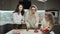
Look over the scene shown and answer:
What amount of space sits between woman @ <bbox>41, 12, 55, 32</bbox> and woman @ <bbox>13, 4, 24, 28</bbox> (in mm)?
169

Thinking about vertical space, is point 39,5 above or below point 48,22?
above

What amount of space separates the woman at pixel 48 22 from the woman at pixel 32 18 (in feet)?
0.19

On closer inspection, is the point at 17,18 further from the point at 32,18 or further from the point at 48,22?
the point at 48,22

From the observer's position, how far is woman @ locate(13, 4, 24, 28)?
4.38 feet

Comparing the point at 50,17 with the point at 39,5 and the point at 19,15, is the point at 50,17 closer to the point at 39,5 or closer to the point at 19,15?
the point at 39,5

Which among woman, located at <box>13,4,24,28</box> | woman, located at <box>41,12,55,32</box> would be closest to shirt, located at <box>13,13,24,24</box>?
woman, located at <box>13,4,24,28</box>

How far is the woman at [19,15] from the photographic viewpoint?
1334 mm

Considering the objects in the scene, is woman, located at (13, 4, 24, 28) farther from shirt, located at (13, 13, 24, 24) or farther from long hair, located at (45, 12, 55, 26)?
long hair, located at (45, 12, 55, 26)

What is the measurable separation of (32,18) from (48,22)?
0.13 m

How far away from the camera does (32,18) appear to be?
1341 millimetres

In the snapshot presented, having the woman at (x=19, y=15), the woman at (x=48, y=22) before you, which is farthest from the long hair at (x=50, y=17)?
the woman at (x=19, y=15)

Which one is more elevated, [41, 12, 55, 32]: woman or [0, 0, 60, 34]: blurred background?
[0, 0, 60, 34]: blurred background

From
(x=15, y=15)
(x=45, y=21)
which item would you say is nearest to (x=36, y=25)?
(x=45, y=21)

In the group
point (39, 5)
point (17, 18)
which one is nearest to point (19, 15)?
point (17, 18)
